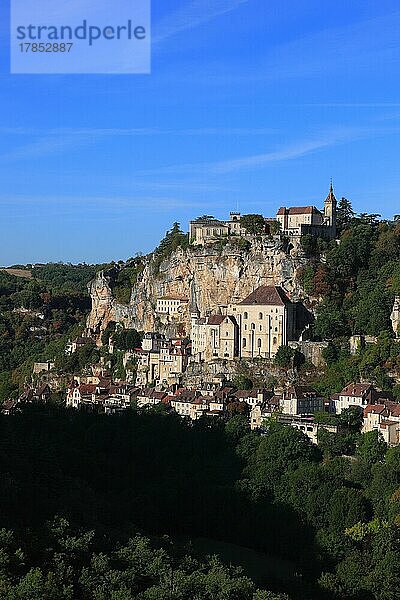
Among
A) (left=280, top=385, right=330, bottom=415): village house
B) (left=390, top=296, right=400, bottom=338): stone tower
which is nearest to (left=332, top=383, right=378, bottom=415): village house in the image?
(left=280, top=385, right=330, bottom=415): village house

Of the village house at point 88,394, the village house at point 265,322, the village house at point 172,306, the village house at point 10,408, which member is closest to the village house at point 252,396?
the village house at point 265,322

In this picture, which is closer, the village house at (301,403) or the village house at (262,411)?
the village house at (301,403)

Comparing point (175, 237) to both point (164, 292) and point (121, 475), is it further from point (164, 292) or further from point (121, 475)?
point (121, 475)

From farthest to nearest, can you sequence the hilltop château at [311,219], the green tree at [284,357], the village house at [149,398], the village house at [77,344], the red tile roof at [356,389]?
1. the village house at [77,344]
2. the hilltop château at [311,219]
3. the village house at [149,398]
4. the green tree at [284,357]
5. the red tile roof at [356,389]

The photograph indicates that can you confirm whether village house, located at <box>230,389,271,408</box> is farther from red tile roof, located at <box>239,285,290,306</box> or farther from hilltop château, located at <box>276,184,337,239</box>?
hilltop château, located at <box>276,184,337,239</box>

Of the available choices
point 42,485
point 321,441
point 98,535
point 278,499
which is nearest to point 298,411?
point 321,441

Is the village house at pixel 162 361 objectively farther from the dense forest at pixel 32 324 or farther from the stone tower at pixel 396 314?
the stone tower at pixel 396 314

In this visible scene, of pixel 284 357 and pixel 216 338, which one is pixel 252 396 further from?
pixel 216 338

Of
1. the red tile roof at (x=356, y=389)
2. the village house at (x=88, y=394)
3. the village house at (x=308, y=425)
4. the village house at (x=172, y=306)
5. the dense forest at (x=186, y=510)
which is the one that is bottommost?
the dense forest at (x=186, y=510)
